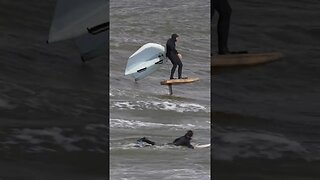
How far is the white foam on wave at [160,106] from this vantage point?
237cm

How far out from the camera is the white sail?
7.88ft

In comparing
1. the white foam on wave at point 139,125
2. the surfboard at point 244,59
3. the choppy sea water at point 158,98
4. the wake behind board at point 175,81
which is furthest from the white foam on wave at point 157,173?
the surfboard at point 244,59

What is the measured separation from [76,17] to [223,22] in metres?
0.48

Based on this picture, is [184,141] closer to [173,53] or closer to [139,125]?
[139,125]

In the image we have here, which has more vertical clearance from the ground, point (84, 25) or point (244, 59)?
point (84, 25)

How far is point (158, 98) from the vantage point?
7.79 ft

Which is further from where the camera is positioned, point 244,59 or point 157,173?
point 244,59

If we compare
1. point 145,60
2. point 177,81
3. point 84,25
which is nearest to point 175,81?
point 177,81

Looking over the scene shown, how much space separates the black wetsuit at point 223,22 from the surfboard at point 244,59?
1.1 inches

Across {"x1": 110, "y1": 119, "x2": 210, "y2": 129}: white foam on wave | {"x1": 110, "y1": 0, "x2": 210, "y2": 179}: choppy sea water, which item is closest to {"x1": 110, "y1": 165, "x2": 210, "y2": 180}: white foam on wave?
{"x1": 110, "y1": 0, "x2": 210, "y2": 179}: choppy sea water

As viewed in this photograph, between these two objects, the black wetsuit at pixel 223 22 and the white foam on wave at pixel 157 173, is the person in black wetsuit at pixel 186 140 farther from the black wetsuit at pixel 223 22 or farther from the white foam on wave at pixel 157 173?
the black wetsuit at pixel 223 22

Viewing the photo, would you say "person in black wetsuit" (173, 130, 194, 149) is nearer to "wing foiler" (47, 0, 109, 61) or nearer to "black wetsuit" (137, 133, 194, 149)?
"black wetsuit" (137, 133, 194, 149)

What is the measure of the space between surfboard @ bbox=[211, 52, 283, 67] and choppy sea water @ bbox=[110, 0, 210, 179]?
64 mm

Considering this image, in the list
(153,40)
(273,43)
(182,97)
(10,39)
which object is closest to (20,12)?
(10,39)
